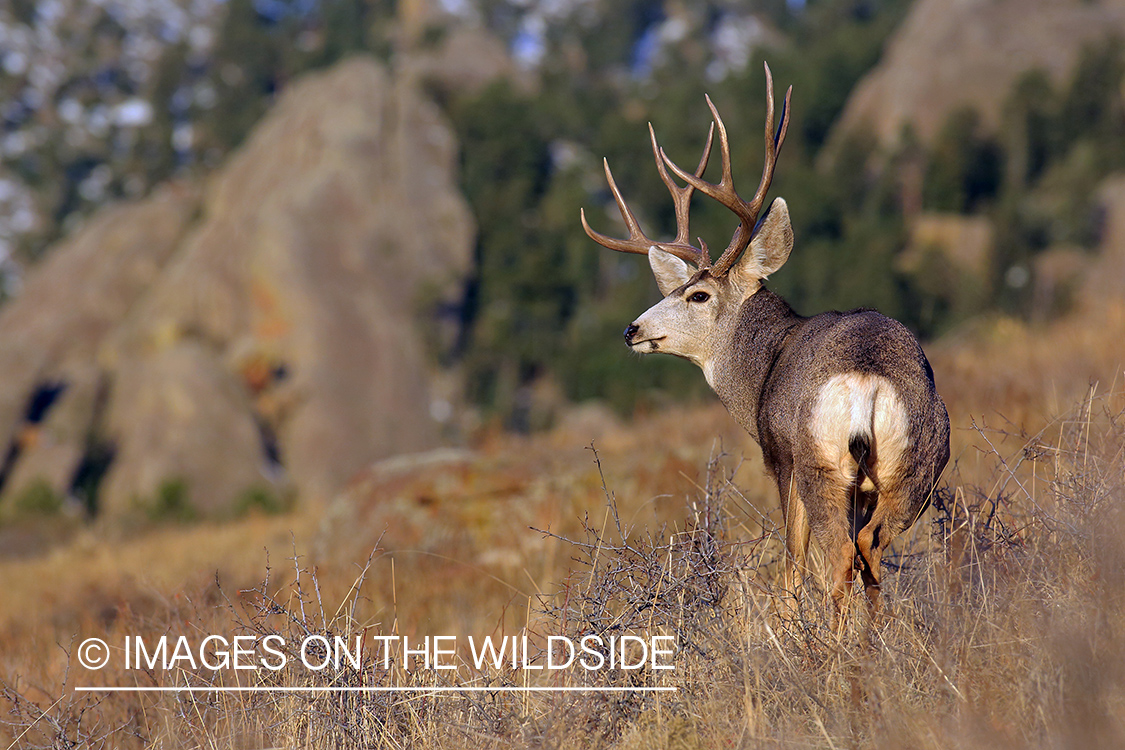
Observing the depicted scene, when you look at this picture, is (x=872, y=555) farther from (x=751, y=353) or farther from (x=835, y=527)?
(x=751, y=353)

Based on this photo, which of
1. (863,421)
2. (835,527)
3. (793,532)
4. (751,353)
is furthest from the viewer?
(751,353)

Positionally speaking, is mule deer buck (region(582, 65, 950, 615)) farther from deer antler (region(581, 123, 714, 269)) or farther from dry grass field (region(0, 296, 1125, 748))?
deer antler (region(581, 123, 714, 269))

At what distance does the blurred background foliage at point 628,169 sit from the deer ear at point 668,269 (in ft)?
82.9

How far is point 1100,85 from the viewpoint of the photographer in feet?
125

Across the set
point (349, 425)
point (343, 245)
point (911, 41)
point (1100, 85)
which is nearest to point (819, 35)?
point (911, 41)

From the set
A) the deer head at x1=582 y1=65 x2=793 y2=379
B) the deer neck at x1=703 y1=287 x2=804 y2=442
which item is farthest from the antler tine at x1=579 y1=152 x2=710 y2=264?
the deer neck at x1=703 y1=287 x2=804 y2=442

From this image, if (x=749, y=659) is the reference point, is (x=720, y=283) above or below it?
above

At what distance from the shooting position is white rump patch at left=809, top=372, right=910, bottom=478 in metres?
3.64

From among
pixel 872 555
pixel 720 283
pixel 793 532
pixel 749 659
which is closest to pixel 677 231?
pixel 720 283

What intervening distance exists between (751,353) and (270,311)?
3220cm

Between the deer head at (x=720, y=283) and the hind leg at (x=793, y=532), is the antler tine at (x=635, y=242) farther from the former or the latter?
the hind leg at (x=793, y=532)

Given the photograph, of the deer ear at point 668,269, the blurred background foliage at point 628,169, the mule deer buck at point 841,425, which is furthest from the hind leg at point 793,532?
the blurred background foliage at point 628,169

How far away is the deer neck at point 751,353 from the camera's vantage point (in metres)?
4.51

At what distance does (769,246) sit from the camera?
4.82 m
